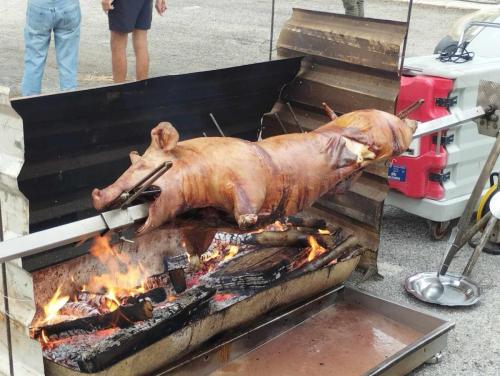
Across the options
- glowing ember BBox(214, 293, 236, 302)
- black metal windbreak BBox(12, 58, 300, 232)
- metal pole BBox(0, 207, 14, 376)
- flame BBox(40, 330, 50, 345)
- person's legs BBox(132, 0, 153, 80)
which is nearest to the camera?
metal pole BBox(0, 207, 14, 376)

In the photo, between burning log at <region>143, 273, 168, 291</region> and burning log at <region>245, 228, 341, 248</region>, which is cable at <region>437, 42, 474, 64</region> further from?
burning log at <region>143, 273, 168, 291</region>

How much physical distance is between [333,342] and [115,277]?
1.06m

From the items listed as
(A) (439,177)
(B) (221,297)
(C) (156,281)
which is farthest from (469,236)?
(C) (156,281)

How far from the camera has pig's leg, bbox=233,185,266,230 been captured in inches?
93.8

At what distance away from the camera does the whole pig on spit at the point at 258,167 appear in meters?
2.30

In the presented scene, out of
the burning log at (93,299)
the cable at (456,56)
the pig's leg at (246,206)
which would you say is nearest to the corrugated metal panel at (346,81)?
the cable at (456,56)

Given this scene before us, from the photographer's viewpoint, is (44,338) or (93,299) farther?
(93,299)

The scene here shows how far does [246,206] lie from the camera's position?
241 centimetres

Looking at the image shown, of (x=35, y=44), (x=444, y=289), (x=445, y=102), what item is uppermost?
(x=445, y=102)

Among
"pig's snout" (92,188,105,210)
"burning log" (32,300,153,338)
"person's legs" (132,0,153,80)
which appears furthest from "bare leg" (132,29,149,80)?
"pig's snout" (92,188,105,210)

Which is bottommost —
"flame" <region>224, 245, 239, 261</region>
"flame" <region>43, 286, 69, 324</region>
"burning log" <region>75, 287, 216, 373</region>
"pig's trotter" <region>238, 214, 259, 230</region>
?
"flame" <region>224, 245, 239, 261</region>

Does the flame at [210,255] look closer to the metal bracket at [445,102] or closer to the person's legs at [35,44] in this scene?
the metal bracket at [445,102]

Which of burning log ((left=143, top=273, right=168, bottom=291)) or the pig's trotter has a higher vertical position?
the pig's trotter

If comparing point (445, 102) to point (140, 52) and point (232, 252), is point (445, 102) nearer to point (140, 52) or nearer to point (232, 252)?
point (232, 252)
